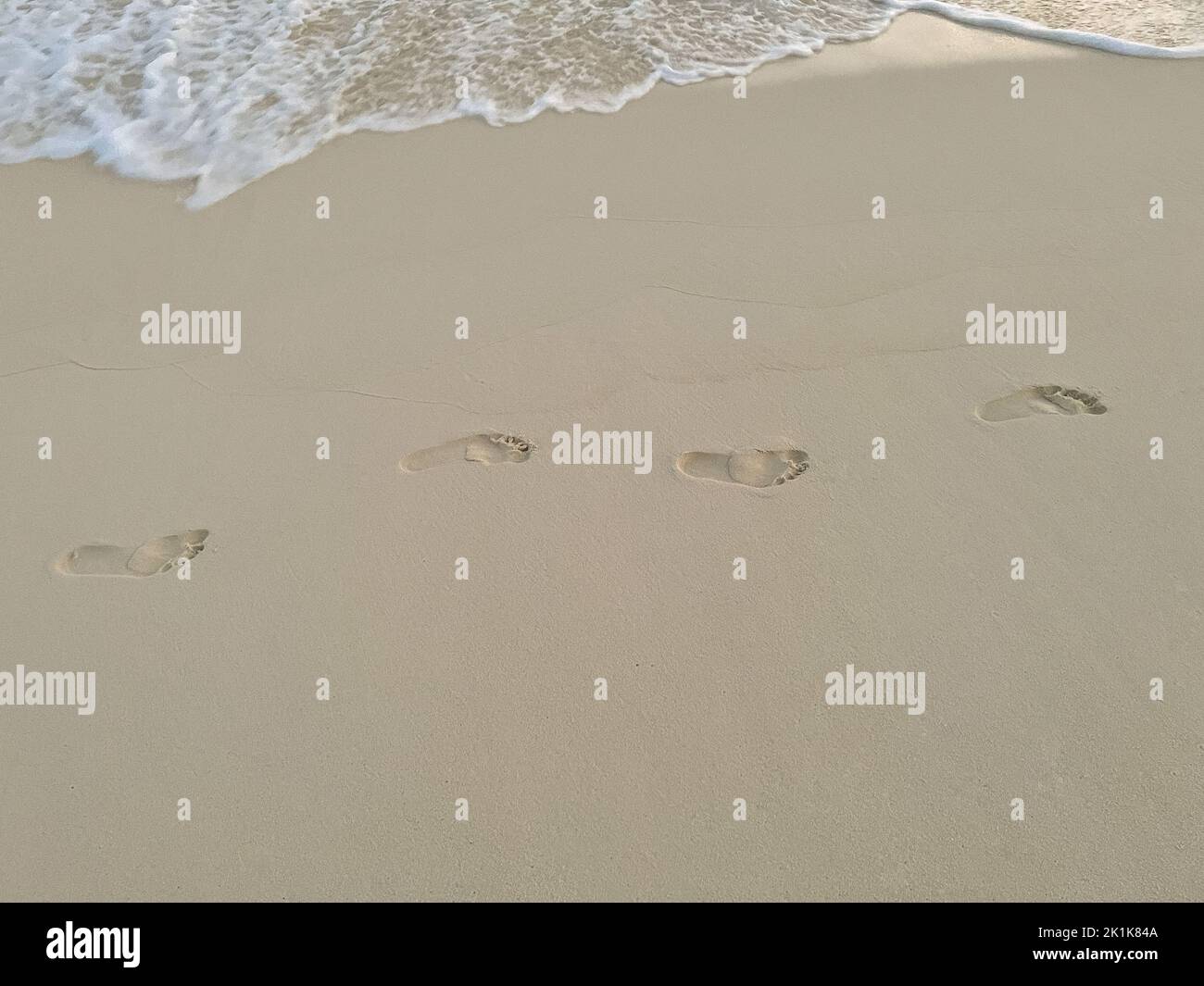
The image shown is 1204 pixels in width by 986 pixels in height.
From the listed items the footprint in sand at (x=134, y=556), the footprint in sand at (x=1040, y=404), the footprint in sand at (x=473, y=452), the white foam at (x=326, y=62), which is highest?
the white foam at (x=326, y=62)

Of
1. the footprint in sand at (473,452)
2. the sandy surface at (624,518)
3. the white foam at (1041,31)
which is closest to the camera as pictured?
the sandy surface at (624,518)

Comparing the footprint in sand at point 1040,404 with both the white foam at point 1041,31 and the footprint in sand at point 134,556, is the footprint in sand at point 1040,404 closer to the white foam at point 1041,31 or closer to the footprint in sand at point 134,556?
the white foam at point 1041,31

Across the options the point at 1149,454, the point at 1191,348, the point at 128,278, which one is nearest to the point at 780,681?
the point at 1149,454

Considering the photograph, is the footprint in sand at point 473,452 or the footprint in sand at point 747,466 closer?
the footprint in sand at point 747,466

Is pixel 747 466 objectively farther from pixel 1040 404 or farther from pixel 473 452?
pixel 1040 404

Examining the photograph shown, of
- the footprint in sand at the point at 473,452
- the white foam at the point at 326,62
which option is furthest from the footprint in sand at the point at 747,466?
the white foam at the point at 326,62

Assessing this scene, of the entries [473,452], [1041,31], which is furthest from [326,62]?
[1041,31]

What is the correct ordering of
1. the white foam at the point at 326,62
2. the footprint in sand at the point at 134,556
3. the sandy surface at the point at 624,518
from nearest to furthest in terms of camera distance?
1. the sandy surface at the point at 624,518
2. the footprint in sand at the point at 134,556
3. the white foam at the point at 326,62
